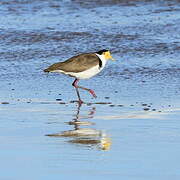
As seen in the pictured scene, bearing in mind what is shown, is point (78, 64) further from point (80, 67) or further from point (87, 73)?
point (87, 73)

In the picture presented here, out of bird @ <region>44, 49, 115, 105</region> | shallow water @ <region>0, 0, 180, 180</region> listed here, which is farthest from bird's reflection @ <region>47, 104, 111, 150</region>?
bird @ <region>44, 49, 115, 105</region>

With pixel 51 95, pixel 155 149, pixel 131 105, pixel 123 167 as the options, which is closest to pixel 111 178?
pixel 123 167

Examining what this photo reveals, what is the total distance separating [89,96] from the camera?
12031mm

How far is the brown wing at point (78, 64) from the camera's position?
12367 mm

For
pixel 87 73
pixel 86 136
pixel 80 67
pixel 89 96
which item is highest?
pixel 80 67

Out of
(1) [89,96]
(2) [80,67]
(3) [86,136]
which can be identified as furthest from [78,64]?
(3) [86,136]

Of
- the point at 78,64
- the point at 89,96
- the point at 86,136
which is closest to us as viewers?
the point at 86,136

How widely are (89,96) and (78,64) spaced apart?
68cm

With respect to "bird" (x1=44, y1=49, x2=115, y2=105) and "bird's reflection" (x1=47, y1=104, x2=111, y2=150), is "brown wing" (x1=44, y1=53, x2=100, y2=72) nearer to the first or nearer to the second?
"bird" (x1=44, y1=49, x2=115, y2=105)

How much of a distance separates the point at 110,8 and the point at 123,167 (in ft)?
42.4

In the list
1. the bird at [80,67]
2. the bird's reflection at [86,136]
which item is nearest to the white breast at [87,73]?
the bird at [80,67]

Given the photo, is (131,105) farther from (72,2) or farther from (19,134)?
(72,2)

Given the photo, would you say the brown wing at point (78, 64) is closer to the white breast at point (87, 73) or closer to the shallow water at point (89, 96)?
the white breast at point (87, 73)

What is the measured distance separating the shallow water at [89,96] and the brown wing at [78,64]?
310mm
